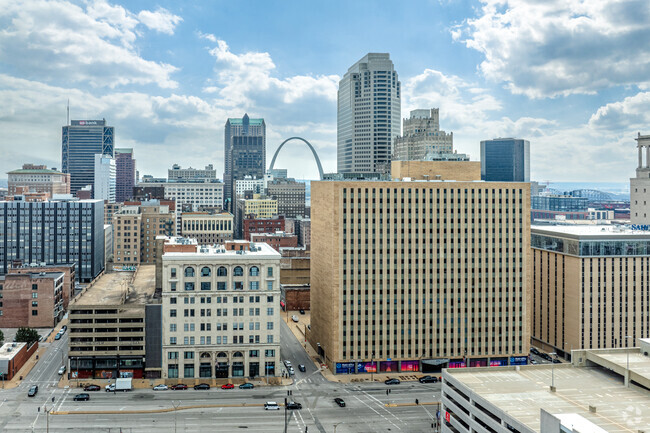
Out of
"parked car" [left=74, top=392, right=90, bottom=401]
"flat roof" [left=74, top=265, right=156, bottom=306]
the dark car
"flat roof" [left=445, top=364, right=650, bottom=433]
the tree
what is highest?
"flat roof" [left=74, top=265, right=156, bottom=306]

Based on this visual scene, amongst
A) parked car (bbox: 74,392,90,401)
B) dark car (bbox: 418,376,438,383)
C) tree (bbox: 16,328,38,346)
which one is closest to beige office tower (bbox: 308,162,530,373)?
dark car (bbox: 418,376,438,383)

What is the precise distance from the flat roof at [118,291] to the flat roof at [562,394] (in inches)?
3400

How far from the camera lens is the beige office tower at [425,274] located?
157000 mm

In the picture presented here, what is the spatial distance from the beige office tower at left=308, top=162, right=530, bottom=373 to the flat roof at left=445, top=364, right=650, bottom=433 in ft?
154

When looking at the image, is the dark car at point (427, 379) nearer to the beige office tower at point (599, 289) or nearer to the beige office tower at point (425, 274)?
the beige office tower at point (425, 274)

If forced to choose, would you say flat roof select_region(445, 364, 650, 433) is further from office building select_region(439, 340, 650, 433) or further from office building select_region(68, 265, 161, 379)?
office building select_region(68, 265, 161, 379)

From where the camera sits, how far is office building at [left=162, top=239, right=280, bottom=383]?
14850 cm

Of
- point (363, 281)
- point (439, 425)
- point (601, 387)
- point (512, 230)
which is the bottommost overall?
point (439, 425)

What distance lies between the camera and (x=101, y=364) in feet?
492

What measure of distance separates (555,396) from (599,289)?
79.4 metres

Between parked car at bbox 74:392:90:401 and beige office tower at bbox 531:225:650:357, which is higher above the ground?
beige office tower at bbox 531:225:650:357

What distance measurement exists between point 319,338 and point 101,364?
55.9m

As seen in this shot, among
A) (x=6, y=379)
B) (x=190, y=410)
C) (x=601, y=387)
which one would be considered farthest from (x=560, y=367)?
(x=6, y=379)

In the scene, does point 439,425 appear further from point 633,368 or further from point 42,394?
point 42,394
